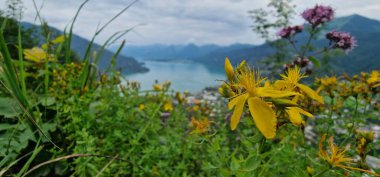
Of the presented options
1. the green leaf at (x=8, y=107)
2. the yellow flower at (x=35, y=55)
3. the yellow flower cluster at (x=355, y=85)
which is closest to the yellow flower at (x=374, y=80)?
the yellow flower cluster at (x=355, y=85)

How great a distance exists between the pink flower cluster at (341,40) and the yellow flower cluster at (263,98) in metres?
1.61

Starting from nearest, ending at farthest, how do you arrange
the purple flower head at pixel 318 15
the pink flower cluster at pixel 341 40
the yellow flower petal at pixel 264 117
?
1. the yellow flower petal at pixel 264 117
2. the pink flower cluster at pixel 341 40
3. the purple flower head at pixel 318 15

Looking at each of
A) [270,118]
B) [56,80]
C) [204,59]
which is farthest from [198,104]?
[204,59]

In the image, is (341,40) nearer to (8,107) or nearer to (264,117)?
(264,117)

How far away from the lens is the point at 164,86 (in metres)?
Result: 2.51

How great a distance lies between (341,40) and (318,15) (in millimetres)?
271

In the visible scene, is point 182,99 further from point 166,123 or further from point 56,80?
point 56,80

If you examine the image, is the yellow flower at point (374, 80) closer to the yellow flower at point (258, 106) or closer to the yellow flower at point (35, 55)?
the yellow flower at point (258, 106)

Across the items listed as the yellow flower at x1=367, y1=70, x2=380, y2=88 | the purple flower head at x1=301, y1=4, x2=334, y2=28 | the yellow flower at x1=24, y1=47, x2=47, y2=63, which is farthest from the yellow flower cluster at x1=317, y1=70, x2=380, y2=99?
the yellow flower at x1=24, y1=47, x2=47, y2=63

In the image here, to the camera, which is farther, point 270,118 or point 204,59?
point 204,59

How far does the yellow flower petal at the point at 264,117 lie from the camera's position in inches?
24.4

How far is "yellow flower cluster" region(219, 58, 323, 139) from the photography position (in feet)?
2.09

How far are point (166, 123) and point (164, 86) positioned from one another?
1.03 ft

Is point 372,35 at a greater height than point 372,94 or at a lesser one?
greater
